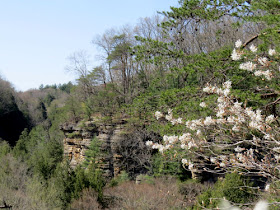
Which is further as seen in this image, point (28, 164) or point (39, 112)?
point (39, 112)

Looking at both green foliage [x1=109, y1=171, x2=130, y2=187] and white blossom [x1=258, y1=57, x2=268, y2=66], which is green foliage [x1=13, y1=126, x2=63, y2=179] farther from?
white blossom [x1=258, y1=57, x2=268, y2=66]

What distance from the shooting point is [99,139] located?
2180 centimetres

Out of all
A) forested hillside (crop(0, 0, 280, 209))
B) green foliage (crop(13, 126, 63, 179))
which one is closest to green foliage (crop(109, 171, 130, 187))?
forested hillside (crop(0, 0, 280, 209))

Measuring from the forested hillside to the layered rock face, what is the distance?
11cm

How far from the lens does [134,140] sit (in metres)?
21.0

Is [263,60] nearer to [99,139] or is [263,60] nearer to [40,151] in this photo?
[99,139]

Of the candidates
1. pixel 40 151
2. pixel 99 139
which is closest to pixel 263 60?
pixel 99 139

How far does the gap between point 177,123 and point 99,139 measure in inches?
710

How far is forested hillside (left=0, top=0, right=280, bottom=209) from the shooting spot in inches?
139

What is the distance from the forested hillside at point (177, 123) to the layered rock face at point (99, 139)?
0.37ft

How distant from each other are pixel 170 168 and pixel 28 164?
1401 cm

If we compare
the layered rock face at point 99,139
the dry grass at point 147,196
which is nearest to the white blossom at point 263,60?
the dry grass at point 147,196

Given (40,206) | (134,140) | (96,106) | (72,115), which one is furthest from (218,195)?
(72,115)

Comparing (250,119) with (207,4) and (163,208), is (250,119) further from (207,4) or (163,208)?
(163,208)
